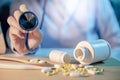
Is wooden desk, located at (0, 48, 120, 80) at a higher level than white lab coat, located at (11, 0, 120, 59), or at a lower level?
lower

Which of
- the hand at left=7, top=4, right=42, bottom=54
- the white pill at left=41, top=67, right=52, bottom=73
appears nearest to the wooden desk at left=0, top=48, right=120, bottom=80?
the white pill at left=41, top=67, right=52, bottom=73

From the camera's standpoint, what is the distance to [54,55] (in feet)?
3.19

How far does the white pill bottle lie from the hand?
0.59ft

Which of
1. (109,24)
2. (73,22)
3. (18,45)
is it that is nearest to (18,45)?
(18,45)

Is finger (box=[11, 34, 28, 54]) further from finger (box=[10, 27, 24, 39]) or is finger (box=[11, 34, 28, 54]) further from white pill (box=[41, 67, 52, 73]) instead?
white pill (box=[41, 67, 52, 73])

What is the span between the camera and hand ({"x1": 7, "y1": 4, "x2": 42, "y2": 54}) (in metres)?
1.04

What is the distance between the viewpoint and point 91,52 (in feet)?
3.05

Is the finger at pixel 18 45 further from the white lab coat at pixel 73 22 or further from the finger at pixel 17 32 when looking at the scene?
the white lab coat at pixel 73 22

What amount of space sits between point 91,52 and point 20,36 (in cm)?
28

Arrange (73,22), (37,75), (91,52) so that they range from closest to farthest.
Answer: (37,75) → (91,52) → (73,22)

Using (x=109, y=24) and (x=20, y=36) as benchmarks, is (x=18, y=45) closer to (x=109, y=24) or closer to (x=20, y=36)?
(x=20, y=36)

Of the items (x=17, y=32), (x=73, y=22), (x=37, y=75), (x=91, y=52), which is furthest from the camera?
(x=73, y=22)

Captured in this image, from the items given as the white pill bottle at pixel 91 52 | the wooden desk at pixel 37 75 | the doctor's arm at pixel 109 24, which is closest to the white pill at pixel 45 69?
the wooden desk at pixel 37 75

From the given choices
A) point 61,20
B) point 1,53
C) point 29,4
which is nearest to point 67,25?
point 61,20
